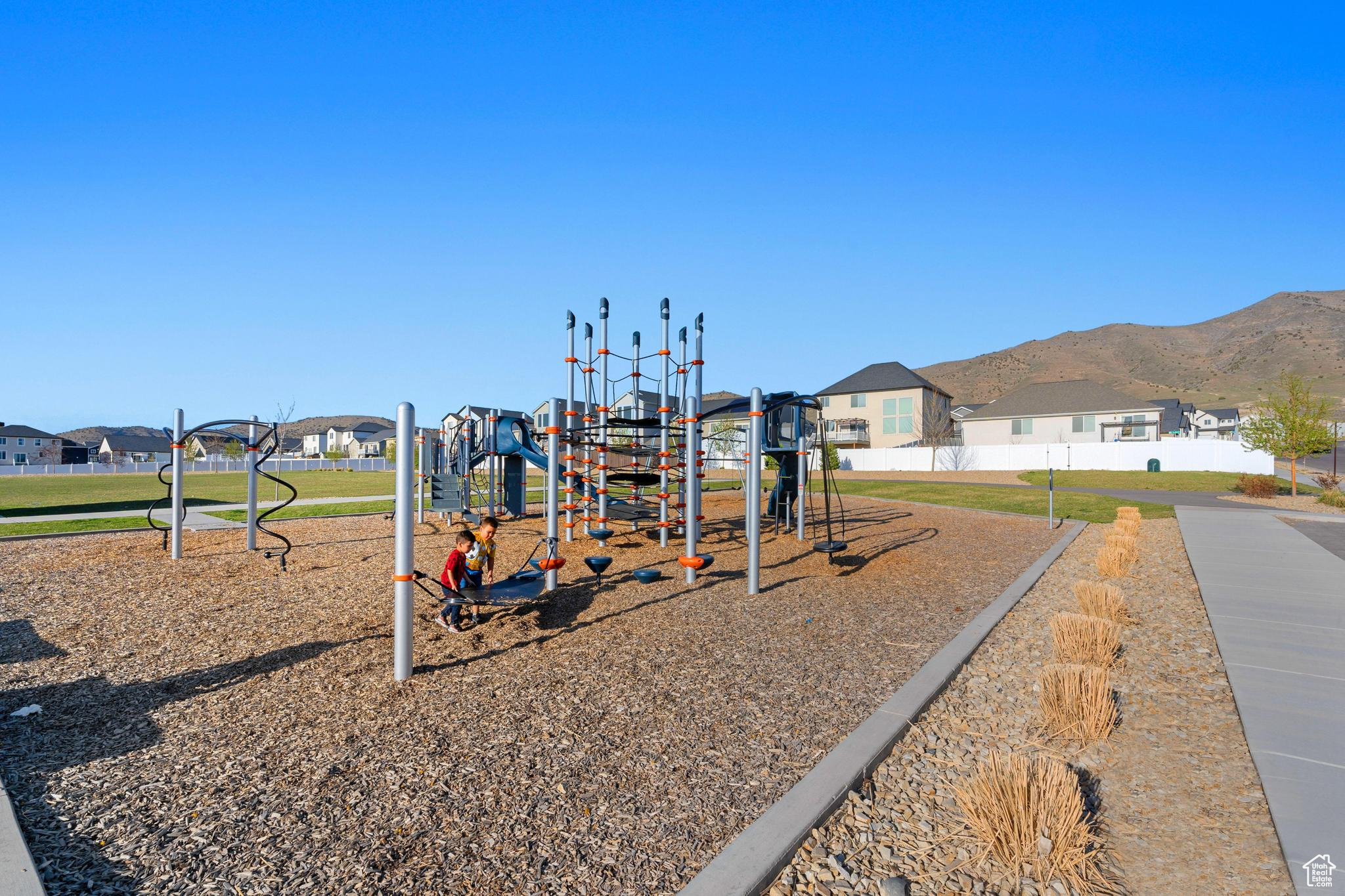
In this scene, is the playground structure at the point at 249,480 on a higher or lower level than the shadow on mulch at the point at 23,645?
higher

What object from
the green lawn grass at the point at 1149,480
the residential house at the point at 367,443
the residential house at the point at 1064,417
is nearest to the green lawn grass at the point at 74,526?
the green lawn grass at the point at 1149,480

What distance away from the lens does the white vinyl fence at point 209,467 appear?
172ft

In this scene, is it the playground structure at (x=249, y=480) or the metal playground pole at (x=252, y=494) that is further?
the metal playground pole at (x=252, y=494)

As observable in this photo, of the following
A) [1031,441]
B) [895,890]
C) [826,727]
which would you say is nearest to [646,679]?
[826,727]

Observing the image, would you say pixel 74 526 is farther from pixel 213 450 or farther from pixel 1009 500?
pixel 213 450

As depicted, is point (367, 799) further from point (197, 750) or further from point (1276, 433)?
point (1276, 433)

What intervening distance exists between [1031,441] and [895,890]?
5726cm

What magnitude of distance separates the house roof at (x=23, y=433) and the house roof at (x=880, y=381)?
105613 millimetres

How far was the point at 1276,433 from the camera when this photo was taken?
28094mm

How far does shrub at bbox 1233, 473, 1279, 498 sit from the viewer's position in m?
24.1

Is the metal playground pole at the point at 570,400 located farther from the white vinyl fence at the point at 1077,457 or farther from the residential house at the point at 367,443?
the residential house at the point at 367,443

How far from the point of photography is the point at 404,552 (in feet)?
15.8

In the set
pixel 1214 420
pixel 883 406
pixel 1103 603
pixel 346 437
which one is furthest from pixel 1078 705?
pixel 346 437

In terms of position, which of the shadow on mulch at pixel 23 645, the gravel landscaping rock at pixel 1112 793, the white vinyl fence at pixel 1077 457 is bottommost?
the gravel landscaping rock at pixel 1112 793
